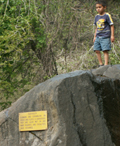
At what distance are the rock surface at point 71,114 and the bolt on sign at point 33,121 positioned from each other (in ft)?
0.17

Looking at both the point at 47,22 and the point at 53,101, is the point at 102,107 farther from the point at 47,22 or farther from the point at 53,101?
the point at 47,22

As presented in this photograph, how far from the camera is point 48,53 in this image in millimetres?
6434

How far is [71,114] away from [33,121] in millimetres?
499

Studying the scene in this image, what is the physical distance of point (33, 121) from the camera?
2723 millimetres

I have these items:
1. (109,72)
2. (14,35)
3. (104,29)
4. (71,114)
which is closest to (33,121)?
(71,114)

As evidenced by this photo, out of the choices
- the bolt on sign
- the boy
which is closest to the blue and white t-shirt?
the boy

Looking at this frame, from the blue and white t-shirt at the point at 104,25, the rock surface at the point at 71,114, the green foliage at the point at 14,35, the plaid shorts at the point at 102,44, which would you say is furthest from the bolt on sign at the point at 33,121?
the green foliage at the point at 14,35

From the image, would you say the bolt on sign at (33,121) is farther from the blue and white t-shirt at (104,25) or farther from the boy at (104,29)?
the blue and white t-shirt at (104,25)

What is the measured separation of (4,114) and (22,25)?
341 cm

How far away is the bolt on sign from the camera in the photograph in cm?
265

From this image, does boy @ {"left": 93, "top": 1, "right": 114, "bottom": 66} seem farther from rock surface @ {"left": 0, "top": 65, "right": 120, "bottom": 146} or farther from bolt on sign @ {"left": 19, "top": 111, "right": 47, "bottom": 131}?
bolt on sign @ {"left": 19, "top": 111, "right": 47, "bottom": 131}

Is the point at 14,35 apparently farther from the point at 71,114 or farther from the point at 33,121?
the point at 71,114

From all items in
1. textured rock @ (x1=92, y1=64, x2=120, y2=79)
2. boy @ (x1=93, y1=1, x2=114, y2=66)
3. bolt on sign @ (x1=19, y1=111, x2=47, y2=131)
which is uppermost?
boy @ (x1=93, y1=1, x2=114, y2=66)

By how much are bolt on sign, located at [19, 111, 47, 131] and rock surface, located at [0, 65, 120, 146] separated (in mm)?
52
